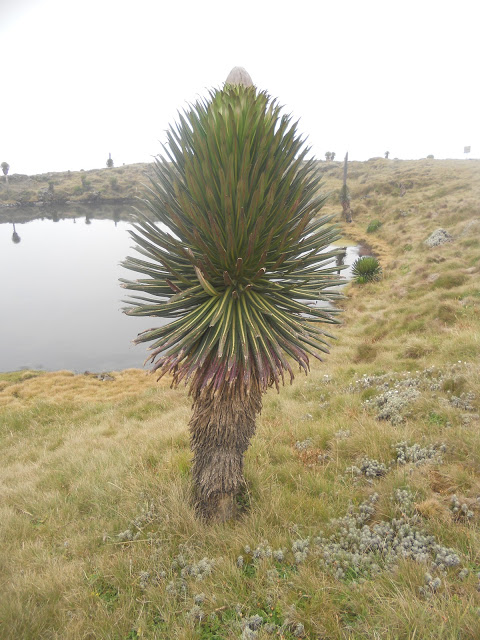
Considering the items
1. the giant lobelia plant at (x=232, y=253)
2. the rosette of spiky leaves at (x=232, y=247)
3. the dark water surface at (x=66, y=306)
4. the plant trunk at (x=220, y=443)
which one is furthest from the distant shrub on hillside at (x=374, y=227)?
the plant trunk at (x=220, y=443)

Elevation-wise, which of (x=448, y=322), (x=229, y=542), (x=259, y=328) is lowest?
(x=229, y=542)

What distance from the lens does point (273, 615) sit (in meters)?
2.33

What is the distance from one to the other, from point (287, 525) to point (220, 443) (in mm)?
985

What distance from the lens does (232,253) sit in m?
2.58

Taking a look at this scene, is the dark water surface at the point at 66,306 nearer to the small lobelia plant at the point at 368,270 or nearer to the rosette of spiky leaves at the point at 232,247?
the small lobelia plant at the point at 368,270

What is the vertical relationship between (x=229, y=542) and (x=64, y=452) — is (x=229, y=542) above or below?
above

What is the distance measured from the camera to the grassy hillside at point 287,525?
2242 millimetres

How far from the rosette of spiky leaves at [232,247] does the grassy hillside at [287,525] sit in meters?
1.49

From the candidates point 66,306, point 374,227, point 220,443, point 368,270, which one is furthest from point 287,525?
point 374,227

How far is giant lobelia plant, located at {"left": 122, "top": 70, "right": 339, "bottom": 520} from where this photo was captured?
242cm

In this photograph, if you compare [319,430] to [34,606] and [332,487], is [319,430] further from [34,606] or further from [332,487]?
[34,606]

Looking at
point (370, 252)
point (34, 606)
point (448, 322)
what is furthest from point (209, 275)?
point (370, 252)

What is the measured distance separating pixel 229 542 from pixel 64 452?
16.0 ft

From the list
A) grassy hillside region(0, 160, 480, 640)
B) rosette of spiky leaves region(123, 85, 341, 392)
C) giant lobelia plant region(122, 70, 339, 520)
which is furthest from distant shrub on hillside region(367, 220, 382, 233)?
rosette of spiky leaves region(123, 85, 341, 392)
